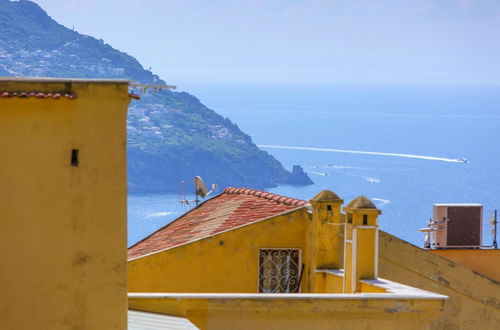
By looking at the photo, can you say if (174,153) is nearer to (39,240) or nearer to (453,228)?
(453,228)

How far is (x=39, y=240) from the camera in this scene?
11.2m

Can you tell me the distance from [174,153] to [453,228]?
167 metres

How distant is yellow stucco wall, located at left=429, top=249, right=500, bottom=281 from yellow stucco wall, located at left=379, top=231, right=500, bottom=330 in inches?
97.5

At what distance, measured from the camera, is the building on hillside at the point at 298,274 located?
48.4 feet

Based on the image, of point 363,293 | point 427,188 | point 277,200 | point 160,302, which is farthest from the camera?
point 427,188

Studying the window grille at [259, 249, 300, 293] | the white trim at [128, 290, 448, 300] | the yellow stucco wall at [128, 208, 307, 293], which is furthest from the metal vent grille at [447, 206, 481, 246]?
the white trim at [128, 290, 448, 300]

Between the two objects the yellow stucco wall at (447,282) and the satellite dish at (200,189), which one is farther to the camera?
the satellite dish at (200,189)

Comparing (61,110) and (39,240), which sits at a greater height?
(61,110)

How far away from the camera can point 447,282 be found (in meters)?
20.5

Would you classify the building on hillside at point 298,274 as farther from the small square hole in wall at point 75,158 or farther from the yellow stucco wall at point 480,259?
the small square hole in wall at point 75,158

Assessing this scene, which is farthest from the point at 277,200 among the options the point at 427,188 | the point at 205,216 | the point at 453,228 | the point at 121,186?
the point at 427,188

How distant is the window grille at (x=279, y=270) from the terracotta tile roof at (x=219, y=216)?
2.48ft

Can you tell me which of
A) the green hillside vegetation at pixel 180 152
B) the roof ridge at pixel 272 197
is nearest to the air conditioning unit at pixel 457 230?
the roof ridge at pixel 272 197

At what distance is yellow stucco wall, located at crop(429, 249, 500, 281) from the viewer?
23.8 meters
